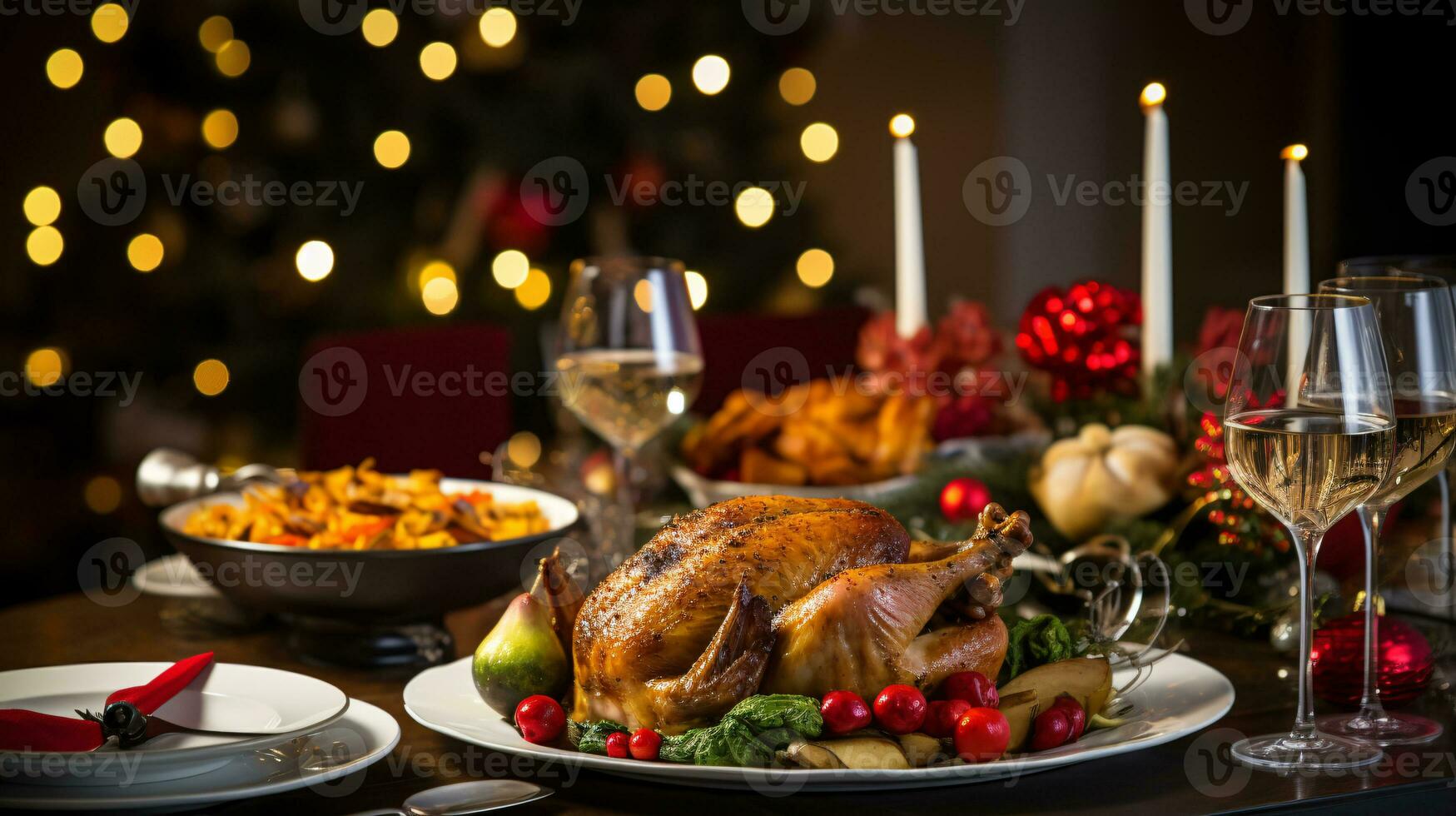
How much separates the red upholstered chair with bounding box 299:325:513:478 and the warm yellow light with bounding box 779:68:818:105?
8.03 feet

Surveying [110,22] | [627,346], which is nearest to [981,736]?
[627,346]

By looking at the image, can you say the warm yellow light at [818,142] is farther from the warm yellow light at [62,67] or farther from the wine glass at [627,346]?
the wine glass at [627,346]

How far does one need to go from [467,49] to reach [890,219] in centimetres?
173

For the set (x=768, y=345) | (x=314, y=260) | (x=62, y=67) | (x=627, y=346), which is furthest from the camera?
(x=62, y=67)

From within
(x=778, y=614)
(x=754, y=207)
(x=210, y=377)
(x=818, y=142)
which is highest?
(x=818, y=142)

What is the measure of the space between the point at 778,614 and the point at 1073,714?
0.23 meters

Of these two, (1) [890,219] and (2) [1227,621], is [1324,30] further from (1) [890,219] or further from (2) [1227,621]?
(2) [1227,621]

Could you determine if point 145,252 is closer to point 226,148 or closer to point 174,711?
point 226,148

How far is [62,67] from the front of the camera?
4066 millimetres

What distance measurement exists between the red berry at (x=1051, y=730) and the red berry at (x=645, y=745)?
27cm

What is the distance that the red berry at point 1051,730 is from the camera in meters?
1.00

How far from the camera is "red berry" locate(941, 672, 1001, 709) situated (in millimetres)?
1000

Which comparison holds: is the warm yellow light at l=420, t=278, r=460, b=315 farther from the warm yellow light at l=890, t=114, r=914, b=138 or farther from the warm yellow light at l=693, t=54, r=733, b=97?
the warm yellow light at l=890, t=114, r=914, b=138

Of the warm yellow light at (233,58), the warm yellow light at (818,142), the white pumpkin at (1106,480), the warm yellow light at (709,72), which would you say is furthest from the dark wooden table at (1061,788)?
the warm yellow light at (818,142)
